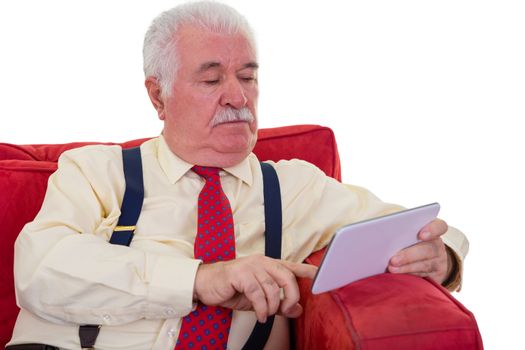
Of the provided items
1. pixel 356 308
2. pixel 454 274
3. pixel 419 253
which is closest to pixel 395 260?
pixel 419 253

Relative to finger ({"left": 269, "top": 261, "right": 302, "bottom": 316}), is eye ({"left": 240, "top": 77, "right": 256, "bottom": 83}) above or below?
above

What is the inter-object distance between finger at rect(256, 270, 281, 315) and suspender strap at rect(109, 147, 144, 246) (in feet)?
1.44

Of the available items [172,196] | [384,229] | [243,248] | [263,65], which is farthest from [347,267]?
[263,65]

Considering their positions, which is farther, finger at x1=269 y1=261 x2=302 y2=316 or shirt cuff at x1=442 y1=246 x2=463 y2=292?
shirt cuff at x1=442 y1=246 x2=463 y2=292

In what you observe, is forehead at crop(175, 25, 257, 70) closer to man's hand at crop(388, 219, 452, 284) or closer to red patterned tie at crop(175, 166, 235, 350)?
red patterned tie at crop(175, 166, 235, 350)

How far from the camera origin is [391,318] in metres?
1.31

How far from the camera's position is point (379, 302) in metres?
1.35

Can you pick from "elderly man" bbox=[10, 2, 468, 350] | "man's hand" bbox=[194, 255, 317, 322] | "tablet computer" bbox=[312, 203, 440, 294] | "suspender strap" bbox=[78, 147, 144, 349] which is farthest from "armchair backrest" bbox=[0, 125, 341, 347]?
"tablet computer" bbox=[312, 203, 440, 294]

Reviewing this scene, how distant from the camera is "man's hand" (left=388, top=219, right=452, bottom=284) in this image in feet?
4.88

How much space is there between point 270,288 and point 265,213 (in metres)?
0.37

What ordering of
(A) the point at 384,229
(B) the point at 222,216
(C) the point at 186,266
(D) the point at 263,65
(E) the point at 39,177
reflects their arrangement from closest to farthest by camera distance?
(A) the point at 384,229 < (C) the point at 186,266 < (B) the point at 222,216 < (E) the point at 39,177 < (D) the point at 263,65

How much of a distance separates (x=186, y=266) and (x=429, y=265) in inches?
22.1

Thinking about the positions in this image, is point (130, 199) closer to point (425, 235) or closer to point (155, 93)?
point (155, 93)

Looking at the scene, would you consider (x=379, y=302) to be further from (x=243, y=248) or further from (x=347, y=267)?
(x=243, y=248)
